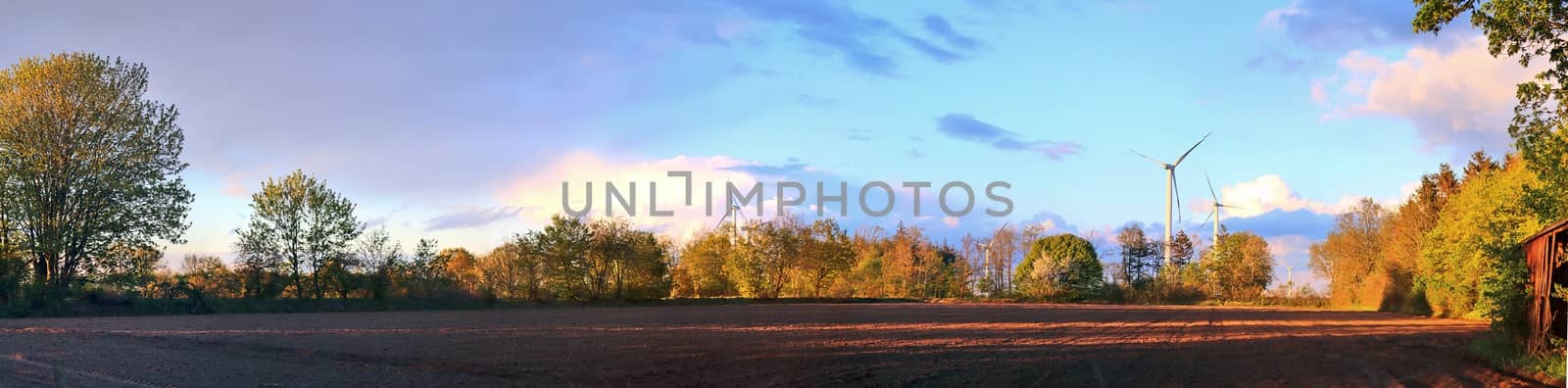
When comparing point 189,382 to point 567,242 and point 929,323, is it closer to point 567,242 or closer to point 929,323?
point 929,323

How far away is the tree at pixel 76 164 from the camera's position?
136 ft

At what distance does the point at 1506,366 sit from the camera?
69.3 ft

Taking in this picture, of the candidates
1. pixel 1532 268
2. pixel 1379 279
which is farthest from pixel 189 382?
pixel 1379 279

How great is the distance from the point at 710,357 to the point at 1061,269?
75.3 metres

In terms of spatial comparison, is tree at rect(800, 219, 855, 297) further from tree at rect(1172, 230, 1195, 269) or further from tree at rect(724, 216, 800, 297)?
tree at rect(1172, 230, 1195, 269)

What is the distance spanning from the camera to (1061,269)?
8969 cm

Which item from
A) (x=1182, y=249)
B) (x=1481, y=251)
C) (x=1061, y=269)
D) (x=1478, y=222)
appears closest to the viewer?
(x=1481, y=251)

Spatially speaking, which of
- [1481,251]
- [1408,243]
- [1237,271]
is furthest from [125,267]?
[1237,271]

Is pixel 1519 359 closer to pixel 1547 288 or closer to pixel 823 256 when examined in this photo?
pixel 1547 288

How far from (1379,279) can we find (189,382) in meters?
76.2

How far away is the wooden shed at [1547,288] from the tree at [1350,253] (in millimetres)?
65647

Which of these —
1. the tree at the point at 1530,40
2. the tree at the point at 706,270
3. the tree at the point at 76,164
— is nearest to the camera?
the tree at the point at 1530,40

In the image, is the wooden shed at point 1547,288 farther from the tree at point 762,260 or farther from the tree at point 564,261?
the tree at point 762,260

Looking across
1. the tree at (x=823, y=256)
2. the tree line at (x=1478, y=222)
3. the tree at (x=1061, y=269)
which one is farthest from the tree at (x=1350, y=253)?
the tree at (x=823, y=256)
